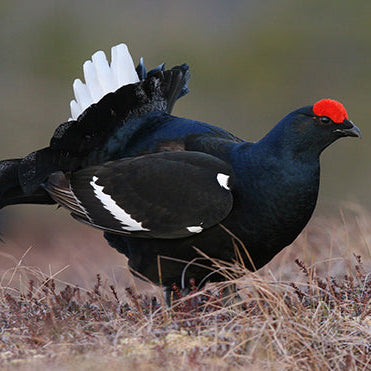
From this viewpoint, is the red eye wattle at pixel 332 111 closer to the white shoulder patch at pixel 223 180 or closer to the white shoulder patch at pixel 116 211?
the white shoulder patch at pixel 223 180

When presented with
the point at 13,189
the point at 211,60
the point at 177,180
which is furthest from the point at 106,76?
the point at 211,60

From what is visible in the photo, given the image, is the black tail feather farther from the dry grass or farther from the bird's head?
the bird's head

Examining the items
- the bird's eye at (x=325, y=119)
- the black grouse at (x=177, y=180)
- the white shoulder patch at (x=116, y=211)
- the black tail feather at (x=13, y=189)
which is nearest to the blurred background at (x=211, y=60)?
the black tail feather at (x=13, y=189)

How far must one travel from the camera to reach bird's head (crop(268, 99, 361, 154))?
4.15m

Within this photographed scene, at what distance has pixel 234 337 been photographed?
11.3 ft

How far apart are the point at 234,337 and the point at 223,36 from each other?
18.8 metres

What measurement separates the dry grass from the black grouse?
0.23 m

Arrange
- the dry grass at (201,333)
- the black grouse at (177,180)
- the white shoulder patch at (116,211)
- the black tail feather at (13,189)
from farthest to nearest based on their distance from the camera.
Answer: the black tail feather at (13,189) → the white shoulder patch at (116,211) → the black grouse at (177,180) → the dry grass at (201,333)

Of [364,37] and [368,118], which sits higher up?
[364,37]

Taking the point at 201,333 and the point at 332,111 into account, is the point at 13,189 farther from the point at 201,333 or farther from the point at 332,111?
the point at 332,111

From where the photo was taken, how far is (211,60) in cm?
1955

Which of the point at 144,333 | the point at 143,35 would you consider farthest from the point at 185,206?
the point at 143,35

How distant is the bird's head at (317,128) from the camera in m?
4.15

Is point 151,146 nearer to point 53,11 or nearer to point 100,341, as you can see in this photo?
point 100,341
